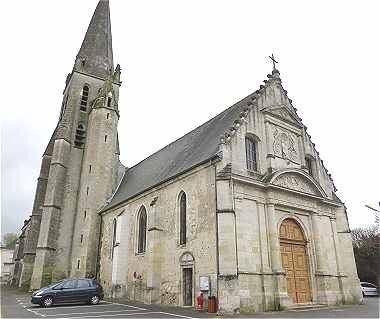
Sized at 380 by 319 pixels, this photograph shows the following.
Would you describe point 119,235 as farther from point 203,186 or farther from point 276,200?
point 276,200

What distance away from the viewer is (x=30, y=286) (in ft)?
80.4

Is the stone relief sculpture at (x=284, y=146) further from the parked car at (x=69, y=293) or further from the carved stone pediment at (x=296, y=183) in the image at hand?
the parked car at (x=69, y=293)

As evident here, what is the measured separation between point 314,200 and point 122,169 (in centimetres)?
1952

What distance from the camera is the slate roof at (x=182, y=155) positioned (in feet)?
61.0

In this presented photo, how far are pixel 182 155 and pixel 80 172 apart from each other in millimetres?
11498

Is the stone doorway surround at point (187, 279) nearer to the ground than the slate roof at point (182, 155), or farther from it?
nearer to the ground

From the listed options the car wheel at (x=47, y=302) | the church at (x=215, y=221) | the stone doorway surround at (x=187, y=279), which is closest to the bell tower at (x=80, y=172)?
the church at (x=215, y=221)

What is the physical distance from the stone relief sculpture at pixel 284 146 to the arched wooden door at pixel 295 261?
3.84 meters

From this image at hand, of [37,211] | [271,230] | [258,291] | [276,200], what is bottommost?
[258,291]

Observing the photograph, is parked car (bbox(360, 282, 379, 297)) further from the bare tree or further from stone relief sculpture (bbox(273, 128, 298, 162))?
stone relief sculpture (bbox(273, 128, 298, 162))

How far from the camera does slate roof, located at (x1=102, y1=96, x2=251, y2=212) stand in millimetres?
18578

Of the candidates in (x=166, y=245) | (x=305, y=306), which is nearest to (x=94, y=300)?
(x=166, y=245)

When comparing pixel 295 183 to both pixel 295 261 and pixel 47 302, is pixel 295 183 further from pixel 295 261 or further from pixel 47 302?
pixel 47 302

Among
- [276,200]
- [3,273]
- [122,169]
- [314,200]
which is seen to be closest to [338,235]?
[314,200]
